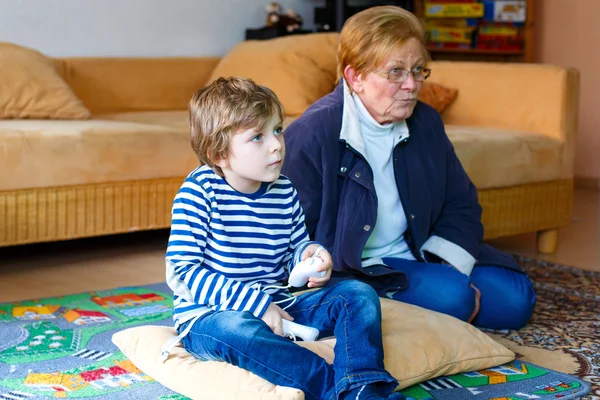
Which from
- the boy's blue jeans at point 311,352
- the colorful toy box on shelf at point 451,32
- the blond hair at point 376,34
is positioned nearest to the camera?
the boy's blue jeans at point 311,352

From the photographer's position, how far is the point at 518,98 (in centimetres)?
323

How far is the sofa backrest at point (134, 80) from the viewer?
11.8 feet

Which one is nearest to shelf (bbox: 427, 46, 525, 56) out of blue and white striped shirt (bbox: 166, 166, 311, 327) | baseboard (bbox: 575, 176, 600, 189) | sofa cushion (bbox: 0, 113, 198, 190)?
baseboard (bbox: 575, 176, 600, 189)

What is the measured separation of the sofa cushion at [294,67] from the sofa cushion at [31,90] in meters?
0.78

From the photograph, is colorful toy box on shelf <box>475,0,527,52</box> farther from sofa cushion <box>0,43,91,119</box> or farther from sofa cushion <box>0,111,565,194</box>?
sofa cushion <box>0,43,91,119</box>

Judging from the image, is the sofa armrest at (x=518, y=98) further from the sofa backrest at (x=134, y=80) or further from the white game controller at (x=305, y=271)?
the white game controller at (x=305, y=271)

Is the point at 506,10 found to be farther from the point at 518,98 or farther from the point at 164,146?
the point at 164,146

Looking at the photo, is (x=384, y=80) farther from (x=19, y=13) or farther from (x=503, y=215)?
(x=19, y=13)

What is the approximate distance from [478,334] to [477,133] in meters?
1.29

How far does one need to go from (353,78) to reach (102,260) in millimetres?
1224

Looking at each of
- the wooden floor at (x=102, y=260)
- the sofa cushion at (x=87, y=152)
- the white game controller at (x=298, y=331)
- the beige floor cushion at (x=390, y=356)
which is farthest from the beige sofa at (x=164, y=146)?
the white game controller at (x=298, y=331)

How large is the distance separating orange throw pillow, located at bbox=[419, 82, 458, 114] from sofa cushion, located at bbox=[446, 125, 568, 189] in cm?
15

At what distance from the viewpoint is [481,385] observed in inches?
70.0

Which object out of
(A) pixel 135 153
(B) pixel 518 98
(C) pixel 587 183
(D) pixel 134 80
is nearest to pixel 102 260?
(A) pixel 135 153
